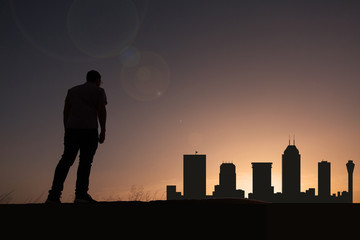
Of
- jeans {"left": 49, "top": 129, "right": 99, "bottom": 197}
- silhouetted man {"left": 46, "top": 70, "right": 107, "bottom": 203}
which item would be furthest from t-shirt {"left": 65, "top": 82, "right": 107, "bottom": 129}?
jeans {"left": 49, "top": 129, "right": 99, "bottom": 197}

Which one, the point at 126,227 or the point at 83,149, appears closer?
the point at 126,227

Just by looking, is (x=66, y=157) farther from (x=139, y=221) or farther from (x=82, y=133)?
(x=139, y=221)

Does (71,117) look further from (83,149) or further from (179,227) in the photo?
(179,227)

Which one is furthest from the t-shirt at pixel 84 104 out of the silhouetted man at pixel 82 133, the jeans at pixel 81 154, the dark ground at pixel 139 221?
the dark ground at pixel 139 221

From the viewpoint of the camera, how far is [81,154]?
6156 millimetres

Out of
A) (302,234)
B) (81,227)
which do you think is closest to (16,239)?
(81,227)

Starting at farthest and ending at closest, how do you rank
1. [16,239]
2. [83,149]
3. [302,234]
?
[83,149]
[302,234]
[16,239]

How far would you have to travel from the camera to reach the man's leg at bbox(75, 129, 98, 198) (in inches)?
240

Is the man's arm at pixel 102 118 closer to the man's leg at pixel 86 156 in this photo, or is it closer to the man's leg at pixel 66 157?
the man's leg at pixel 86 156

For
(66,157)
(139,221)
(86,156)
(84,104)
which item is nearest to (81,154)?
(86,156)

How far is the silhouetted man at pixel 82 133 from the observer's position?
6088mm

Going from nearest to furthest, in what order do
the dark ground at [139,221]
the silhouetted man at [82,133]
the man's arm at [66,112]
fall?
the dark ground at [139,221] < the silhouetted man at [82,133] < the man's arm at [66,112]

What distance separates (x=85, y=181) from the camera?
613 cm

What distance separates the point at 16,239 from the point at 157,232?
4.31ft
